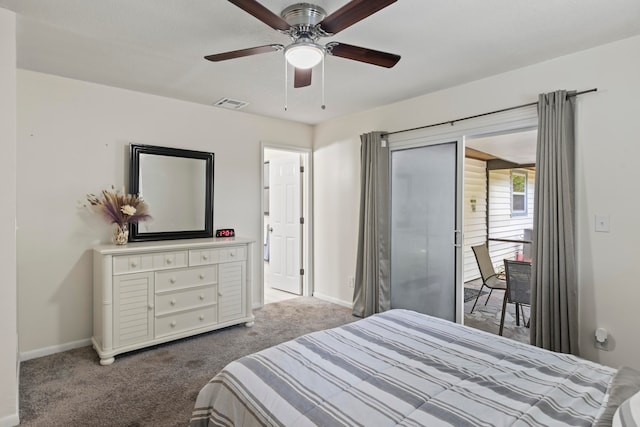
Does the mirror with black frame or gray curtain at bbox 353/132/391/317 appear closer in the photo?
the mirror with black frame

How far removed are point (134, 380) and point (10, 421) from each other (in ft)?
2.26

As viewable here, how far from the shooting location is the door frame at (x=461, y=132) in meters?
2.89

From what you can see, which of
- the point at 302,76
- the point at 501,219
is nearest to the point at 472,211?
the point at 501,219

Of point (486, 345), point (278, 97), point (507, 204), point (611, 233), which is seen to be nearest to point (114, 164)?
point (278, 97)

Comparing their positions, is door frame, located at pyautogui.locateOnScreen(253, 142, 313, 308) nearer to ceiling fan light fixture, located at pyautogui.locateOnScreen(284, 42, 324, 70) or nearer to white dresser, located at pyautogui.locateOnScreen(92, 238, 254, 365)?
white dresser, located at pyautogui.locateOnScreen(92, 238, 254, 365)

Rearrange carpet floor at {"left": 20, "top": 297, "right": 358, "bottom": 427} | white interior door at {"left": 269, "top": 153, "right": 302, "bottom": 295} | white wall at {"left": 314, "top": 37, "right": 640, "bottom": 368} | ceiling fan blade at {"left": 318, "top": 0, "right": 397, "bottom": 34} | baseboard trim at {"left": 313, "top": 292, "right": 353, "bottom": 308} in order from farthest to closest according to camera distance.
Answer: white interior door at {"left": 269, "top": 153, "right": 302, "bottom": 295}, baseboard trim at {"left": 313, "top": 292, "right": 353, "bottom": 308}, white wall at {"left": 314, "top": 37, "right": 640, "bottom": 368}, carpet floor at {"left": 20, "top": 297, "right": 358, "bottom": 427}, ceiling fan blade at {"left": 318, "top": 0, "right": 397, "bottom": 34}

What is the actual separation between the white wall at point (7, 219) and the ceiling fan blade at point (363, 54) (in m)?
1.84

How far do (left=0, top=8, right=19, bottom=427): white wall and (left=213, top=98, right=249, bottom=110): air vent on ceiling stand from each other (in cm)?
189

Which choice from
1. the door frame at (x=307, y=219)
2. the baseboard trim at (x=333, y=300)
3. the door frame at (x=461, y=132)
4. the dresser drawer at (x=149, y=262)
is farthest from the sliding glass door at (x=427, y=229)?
the dresser drawer at (x=149, y=262)

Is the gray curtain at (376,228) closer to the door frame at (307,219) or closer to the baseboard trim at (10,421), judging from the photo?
the door frame at (307,219)

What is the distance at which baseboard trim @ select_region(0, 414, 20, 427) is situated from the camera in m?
2.00

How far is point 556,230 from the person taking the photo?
2.57 m

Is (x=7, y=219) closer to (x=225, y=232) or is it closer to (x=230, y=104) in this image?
(x=225, y=232)

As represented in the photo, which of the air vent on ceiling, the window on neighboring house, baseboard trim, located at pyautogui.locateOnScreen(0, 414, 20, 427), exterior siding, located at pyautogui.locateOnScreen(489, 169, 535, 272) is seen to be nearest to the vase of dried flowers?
the air vent on ceiling
